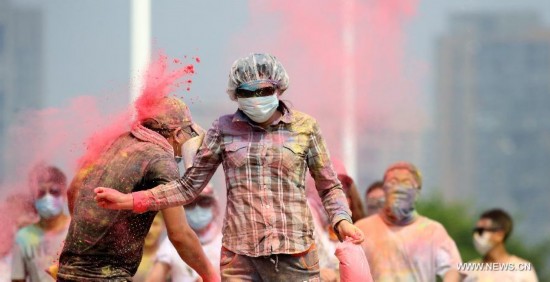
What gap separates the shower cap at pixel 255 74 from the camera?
7234mm

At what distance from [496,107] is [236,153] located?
1797 inches

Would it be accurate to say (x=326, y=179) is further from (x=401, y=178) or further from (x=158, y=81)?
(x=401, y=178)

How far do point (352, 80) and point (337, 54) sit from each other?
28 cm

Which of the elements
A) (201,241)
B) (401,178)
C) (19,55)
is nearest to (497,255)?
(401,178)

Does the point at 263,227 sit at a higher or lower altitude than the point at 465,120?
higher

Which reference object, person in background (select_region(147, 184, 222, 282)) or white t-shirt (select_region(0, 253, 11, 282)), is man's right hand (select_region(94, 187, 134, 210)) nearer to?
person in background (select_region(147, 184, 222, 282))

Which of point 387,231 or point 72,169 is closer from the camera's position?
point 72,169

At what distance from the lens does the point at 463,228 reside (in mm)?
20672

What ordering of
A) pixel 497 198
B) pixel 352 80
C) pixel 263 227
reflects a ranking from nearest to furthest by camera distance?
pixel 263 227
pixel 352 80
pixel 497 198

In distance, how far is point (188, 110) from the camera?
8.16m

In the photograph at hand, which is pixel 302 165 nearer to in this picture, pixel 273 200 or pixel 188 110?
pixel 273 200

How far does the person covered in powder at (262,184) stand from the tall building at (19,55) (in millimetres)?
24806

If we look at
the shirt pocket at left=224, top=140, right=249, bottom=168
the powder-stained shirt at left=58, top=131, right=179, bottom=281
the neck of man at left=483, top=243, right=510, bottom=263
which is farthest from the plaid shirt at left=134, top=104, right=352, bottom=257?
the neck of man at left=483, top=243, right=510, bottom=263

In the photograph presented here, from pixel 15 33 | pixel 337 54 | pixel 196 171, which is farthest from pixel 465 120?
pixel 196 171
